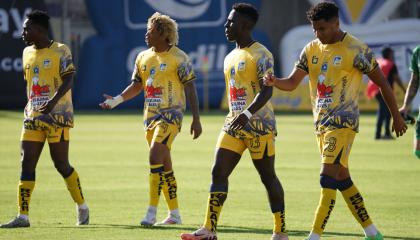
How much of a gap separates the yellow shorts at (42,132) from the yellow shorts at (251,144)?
243 centimetres

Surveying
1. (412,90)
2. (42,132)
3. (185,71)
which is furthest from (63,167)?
(412,90)

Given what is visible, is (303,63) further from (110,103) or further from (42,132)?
(42,132)

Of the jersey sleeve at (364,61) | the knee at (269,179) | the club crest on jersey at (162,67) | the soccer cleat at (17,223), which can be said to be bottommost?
the soccer cleat at (17,223)

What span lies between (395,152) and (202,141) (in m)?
5.29

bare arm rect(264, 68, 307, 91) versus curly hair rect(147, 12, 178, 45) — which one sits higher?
curly hair rect(147, 12, 178, 45)

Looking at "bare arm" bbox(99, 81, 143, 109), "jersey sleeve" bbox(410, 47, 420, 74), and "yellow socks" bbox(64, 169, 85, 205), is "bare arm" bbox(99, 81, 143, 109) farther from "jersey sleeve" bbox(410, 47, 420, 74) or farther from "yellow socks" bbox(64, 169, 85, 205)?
"jersey sleeve" bbox(410, 47, 420, 74)

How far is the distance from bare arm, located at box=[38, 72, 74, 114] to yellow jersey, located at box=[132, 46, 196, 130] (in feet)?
3.16

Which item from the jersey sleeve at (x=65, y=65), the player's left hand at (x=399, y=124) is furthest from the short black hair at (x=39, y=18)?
the player's left hand at (x=399, y=124)

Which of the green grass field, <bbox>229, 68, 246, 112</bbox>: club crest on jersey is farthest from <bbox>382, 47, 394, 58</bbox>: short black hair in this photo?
<bbox>229, 68, 246, 112</bbox>: club crest on jersey

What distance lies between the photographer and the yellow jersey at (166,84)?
1233 centimetres

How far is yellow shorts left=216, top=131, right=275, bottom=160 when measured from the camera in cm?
1042

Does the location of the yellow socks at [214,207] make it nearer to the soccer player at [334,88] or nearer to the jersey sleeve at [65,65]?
the soccer player at [334,88]

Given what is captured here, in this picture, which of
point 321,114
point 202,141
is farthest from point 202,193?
point 202,141

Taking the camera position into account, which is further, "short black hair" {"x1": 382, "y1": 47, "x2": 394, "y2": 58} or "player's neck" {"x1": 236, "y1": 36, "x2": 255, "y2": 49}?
"short black hair" {"x1": 382, "y1": 47, "x2": 394, "y2": 58}
